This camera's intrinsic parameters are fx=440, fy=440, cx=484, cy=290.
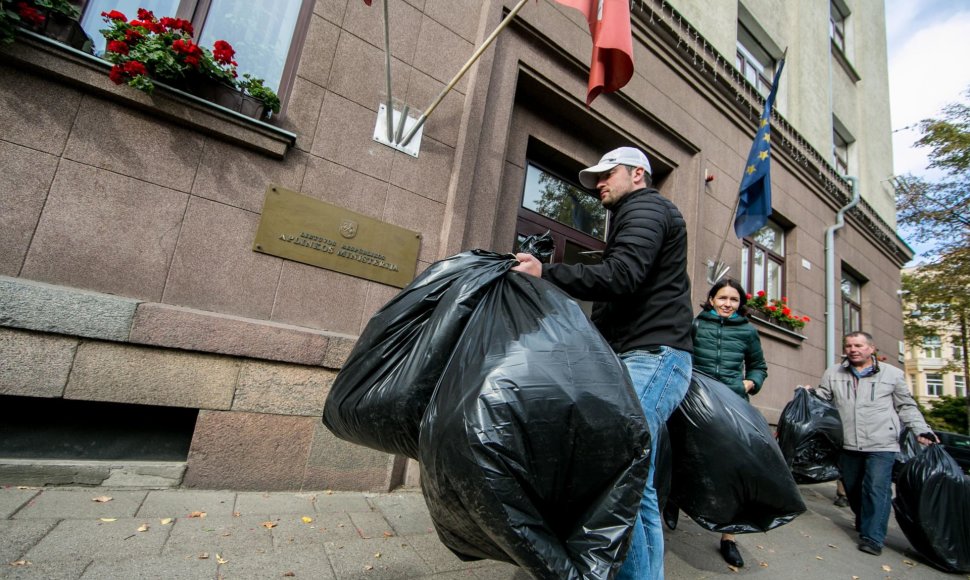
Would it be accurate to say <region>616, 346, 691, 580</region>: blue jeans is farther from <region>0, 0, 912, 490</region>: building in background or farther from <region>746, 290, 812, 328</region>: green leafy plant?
<region>746, 290, 812, 328</region>: green leafy plant

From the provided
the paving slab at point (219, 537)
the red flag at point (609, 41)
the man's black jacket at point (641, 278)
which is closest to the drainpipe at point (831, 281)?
the red flag at point (609, 41)

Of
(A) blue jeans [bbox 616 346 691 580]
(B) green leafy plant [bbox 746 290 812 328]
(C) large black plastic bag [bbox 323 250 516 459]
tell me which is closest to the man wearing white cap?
(A) blue jeans [bbox 616 346 691 580]

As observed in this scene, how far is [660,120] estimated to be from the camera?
547cm

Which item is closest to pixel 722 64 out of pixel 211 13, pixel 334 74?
pixel 334 74

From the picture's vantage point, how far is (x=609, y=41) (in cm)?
329

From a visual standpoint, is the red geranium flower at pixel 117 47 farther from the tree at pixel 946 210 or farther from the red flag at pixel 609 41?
the tree at pixel 946 210

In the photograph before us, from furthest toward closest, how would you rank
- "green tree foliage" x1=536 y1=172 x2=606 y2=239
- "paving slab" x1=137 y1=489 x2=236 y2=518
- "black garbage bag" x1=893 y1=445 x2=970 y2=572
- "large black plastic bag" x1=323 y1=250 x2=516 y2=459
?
"green tree foliage" x1=536 y1=172 x2=606 y2=239, "black garbage bag" x1=893 y1=445 x2=970 y2=572, "paving slab" x1=137 y1=489 x2=236 y2=518, "large black plastic bag" x1=323 y1=250 x2=516 y2=459

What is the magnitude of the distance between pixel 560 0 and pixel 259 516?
3.90 meters

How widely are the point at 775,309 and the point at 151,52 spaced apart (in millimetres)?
8209

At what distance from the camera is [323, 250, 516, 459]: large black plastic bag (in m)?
1.29

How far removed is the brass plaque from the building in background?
4cm

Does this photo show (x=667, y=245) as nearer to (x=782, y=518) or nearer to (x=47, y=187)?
(x=782, y=518)

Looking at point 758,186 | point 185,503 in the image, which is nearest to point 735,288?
point 758,186

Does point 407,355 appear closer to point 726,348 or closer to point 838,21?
point 726,348
